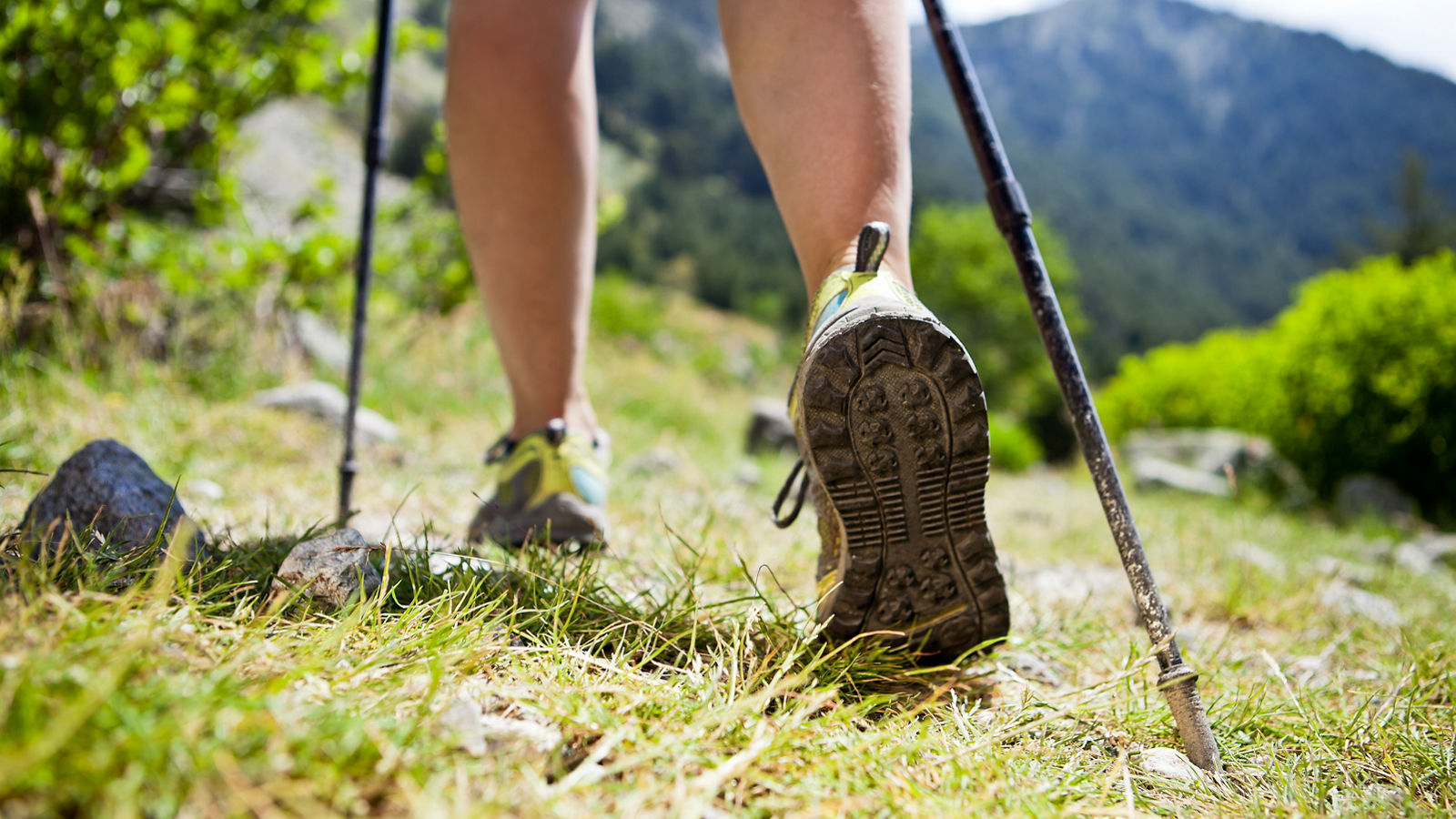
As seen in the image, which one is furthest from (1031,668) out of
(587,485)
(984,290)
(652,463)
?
(984,290)

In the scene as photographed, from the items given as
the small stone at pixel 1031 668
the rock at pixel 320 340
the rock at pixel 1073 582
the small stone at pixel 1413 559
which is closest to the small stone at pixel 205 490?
the small stone at pixel 1031 668

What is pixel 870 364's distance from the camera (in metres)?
0.75

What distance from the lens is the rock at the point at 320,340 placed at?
305 cm

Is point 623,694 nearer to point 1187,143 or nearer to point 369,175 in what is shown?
point 369,175

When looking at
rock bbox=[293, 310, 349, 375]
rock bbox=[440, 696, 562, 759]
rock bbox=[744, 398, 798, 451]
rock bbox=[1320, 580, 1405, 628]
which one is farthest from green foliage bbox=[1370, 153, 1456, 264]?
rock bbox=[440, 696, 562, 759]

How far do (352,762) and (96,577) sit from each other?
1.07 ft

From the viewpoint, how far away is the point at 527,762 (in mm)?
506

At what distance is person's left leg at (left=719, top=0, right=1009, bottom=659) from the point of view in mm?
759

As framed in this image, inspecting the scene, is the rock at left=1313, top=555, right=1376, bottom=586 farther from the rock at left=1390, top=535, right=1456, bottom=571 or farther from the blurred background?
the blurred background

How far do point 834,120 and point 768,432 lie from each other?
3.90 m

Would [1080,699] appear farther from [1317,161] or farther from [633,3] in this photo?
[1317,161]

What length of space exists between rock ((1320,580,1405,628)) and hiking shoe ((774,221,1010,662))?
1153 mm

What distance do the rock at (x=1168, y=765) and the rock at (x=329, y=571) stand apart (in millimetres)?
720

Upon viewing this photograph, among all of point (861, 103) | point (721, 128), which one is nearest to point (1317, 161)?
point (721, 128)
